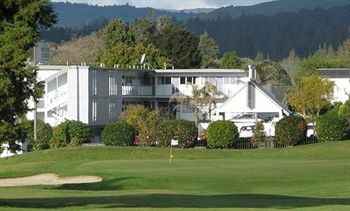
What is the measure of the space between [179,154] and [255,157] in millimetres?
4618

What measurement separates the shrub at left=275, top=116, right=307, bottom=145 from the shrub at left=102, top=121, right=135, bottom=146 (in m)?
10.2

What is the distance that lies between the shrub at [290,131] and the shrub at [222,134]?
3073mm

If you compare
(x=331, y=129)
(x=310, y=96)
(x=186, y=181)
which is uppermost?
(x=310, y=96)

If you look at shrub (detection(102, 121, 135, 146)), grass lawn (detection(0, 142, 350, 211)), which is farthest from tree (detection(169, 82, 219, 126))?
grass lawn (detection(0, 142, 350, 211))

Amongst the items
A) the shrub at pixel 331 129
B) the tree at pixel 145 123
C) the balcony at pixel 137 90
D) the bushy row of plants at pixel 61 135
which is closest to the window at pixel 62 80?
the balcony at pixel 137 90

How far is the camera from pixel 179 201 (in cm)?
2834

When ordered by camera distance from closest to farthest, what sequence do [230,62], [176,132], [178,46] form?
[176,132] < [178,46] < [230,62]

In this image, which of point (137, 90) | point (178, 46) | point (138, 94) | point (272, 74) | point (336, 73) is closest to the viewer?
point (137, 90)

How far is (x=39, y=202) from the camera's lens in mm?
27078

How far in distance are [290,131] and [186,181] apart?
30.5m

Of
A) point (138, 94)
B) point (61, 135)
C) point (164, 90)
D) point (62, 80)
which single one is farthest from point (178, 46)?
point (61, 135)

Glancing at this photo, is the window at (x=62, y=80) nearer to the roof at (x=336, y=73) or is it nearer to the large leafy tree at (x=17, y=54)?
the roof at (x=336, y=73)

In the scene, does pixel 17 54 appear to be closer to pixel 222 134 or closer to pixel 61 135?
pixel 222 134

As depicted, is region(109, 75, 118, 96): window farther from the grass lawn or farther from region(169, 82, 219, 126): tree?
the grass lawn
